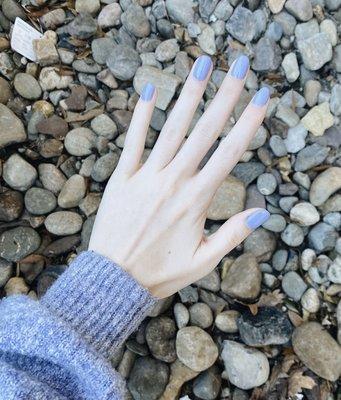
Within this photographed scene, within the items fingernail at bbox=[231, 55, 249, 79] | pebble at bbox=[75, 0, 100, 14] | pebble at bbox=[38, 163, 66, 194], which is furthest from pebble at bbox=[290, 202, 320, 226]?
pebble at bbox=[75, 0, 100, 14]

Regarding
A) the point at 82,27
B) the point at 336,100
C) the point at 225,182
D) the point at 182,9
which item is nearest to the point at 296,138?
the point at 336,100

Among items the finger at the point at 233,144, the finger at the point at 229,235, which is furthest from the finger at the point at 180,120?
the finger at the point at 229,235

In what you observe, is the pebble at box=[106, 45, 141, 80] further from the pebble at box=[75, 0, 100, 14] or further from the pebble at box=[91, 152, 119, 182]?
the pebble at box=[91, 152, 119, 182]

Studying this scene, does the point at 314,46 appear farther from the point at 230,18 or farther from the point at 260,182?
the point at 260,182

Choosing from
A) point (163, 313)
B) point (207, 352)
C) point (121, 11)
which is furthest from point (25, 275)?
point (121, 11)

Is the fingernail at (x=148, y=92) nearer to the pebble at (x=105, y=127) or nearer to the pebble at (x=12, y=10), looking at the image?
the pebble at (x=105, y=127)

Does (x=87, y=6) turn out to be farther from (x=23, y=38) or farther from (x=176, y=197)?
(x=176, y=197)
